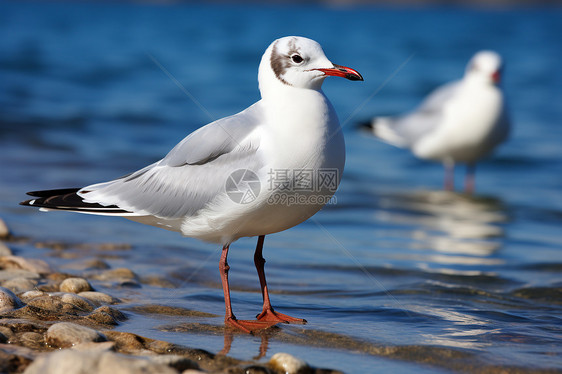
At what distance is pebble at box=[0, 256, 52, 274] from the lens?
14.5 feet

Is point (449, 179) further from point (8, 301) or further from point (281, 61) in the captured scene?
point (8, 301)

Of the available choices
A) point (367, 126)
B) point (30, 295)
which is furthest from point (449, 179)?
point (30, 295)

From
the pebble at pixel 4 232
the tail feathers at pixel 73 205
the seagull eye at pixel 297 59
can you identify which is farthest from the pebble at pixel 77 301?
the pebble at pixel 4 232

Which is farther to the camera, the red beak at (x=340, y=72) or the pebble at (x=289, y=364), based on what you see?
the red beak at (x=340, y=72)

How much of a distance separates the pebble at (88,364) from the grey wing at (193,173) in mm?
1174

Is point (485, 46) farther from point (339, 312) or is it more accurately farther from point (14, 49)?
point (339, 312)

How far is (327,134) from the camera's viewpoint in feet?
11.4


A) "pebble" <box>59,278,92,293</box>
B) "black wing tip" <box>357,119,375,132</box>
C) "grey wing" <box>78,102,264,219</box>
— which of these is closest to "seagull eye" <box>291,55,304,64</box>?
"grey wing" <box>78,102,264,219</box>

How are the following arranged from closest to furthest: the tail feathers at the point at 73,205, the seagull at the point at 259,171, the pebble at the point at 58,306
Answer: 1. the seagull at the point at 259,171
2. the pebble at the point at 58,306
3. the tail feathers at the point at 73,205

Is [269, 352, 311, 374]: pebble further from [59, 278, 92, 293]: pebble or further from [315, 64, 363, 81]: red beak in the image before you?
[59, 278, 92, 293]: pebble

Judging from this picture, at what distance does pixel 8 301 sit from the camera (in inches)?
141

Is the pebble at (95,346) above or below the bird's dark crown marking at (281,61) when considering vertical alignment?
below

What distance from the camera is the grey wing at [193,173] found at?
355 cm

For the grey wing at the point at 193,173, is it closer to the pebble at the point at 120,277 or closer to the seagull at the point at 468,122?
the pebble at the point at 120,277
